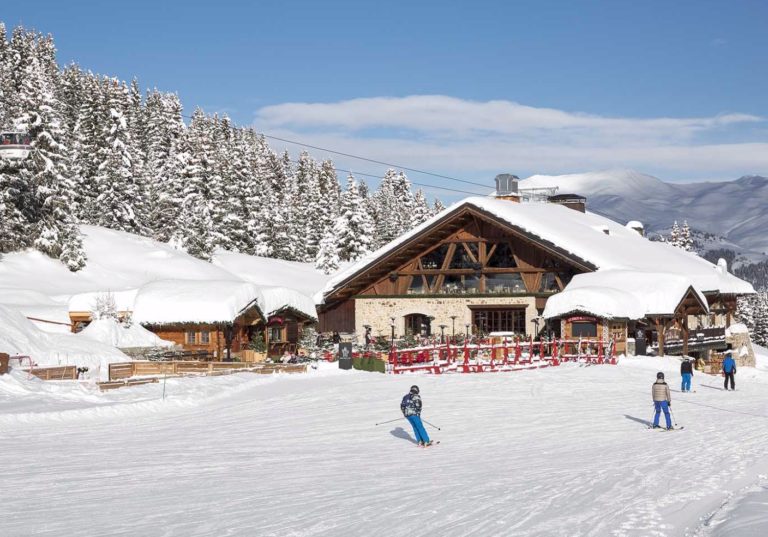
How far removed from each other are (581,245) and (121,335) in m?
22.4

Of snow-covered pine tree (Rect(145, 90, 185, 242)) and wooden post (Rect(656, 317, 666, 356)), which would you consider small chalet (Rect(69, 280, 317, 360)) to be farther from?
snow-covered pine tree (Rect(145, 90, 185, 242))

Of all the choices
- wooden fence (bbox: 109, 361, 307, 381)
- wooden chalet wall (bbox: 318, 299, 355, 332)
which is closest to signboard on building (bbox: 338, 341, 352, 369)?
wooden fence (bbox: 109, 361, 307, 381)

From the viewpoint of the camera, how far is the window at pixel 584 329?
38656 mm

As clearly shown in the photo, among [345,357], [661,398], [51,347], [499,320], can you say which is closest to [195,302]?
[51,347]

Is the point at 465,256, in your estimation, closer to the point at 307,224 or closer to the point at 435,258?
the point at 435,258

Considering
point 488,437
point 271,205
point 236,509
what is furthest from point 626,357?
point 271,205

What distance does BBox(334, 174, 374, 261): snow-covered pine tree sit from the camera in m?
77.9

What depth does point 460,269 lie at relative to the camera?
47531 millimetres

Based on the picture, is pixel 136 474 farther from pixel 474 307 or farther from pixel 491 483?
pixel 474 307

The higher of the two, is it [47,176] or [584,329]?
[47,176]

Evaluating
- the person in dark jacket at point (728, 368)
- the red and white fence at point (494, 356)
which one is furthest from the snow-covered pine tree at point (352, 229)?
the person in dark jacket at point (728, 368)

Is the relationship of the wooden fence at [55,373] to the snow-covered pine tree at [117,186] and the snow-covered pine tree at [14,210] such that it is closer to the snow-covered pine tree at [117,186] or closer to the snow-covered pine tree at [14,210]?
the snow-covered pine tree at [14,210]

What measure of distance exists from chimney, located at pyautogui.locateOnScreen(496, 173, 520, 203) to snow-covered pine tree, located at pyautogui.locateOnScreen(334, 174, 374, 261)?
72.0 ft

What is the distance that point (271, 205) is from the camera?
83938 mm
